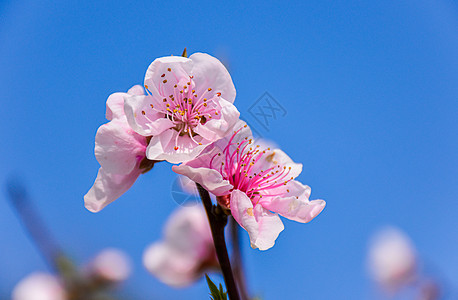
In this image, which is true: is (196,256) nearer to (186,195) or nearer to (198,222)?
(198,222)

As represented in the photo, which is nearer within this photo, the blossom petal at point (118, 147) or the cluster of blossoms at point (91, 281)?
the blossom petal at point (118, 147)

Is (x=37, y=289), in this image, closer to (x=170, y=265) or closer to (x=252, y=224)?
(x=170, y=265)

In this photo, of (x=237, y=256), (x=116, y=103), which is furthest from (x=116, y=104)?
(x=237, y=256)

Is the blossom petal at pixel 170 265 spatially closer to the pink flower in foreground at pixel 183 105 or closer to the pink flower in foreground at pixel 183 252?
the pink flower in foreground at pixel 183 252

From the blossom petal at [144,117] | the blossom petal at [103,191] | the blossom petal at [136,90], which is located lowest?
the blossom petal at [103,191]

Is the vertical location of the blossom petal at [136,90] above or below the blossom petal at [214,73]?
below

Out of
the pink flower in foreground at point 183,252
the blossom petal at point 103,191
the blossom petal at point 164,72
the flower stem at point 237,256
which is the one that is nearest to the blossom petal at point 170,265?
the pink flower in foreground at point 183,252

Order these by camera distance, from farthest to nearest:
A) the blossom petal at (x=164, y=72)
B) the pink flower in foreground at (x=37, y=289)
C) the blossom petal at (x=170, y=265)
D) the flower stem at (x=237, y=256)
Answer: the pink flower in foreground at (x=37, y=289), the blossom petal at (x=170, y=265), the flower stem at (x=237, y=256), the blossom petal at (x=164, y=72)

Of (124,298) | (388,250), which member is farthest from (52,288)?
(388,250)
